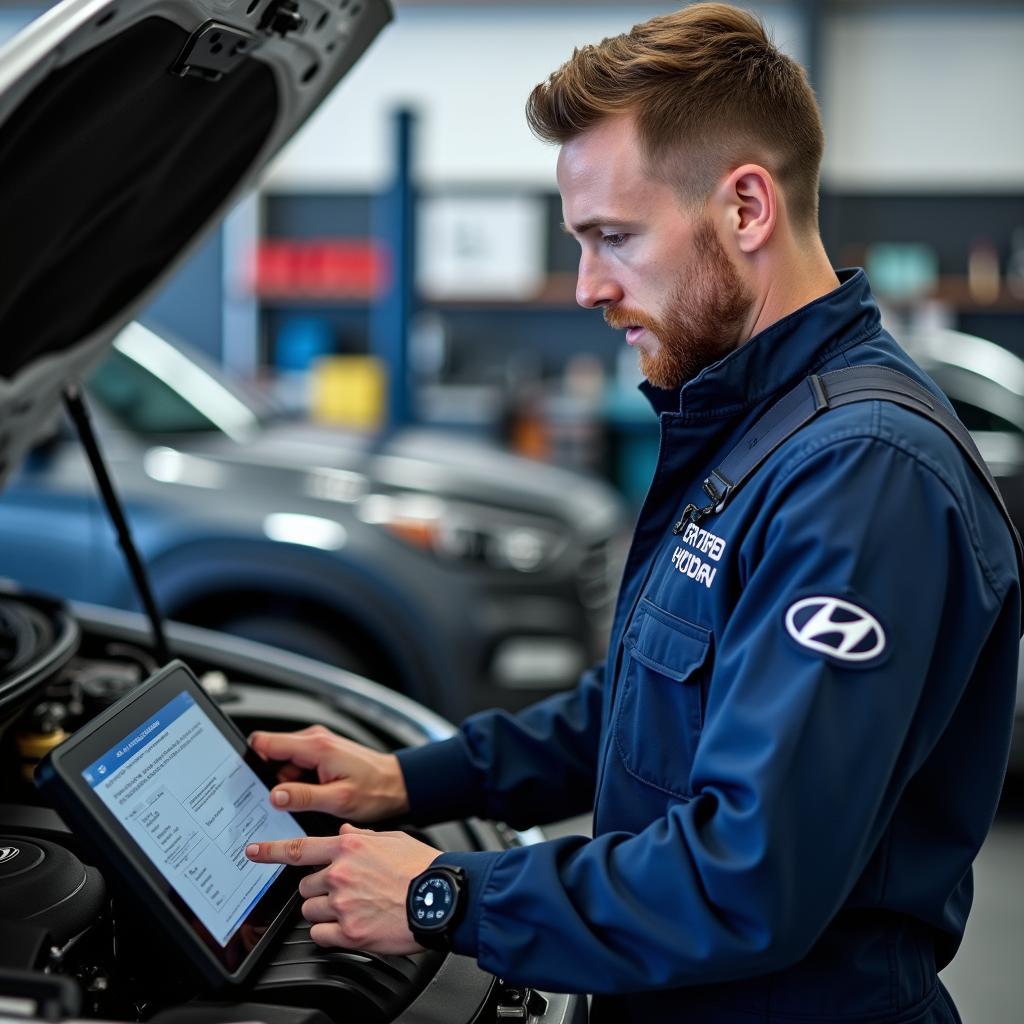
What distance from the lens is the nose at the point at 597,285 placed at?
1.18m

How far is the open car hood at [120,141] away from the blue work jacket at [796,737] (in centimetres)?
59

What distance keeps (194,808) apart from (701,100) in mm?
791

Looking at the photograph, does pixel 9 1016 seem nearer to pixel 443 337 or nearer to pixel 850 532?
pixel 850 532

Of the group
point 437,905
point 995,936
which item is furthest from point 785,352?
point 995,936

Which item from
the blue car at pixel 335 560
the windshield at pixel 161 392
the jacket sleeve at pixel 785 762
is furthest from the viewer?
the windshield at pixel 161 392

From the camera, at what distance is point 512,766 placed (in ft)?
4.72

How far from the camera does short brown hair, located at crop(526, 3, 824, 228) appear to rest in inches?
44.4

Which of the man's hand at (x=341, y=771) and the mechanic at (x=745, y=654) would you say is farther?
the man's hand at (x=341, y=771)

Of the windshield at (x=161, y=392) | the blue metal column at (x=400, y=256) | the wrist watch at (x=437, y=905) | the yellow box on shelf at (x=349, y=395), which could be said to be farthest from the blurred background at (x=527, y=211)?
the wrist watch at (x=437, y=905)

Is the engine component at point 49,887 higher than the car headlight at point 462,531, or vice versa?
the engine component at point 49,887

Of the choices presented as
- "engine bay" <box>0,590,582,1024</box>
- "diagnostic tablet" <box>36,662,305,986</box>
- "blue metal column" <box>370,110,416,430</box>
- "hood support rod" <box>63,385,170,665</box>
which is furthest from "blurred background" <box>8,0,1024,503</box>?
"diagnostic tablet" <box>36,662,305,986</box>

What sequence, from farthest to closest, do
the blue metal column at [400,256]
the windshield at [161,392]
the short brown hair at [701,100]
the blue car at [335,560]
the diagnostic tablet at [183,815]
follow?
the blue metal column at [400,256]
the windshield at [161,392]
the blue car at [335,560]
the short brown hair at [701,100]
the diagnostic tablet at [183,815]

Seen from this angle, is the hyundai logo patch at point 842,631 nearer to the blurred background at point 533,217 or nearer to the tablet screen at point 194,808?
the tablet screen at point 194,808

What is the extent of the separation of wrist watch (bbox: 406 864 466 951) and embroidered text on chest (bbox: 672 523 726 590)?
0.32 meters
